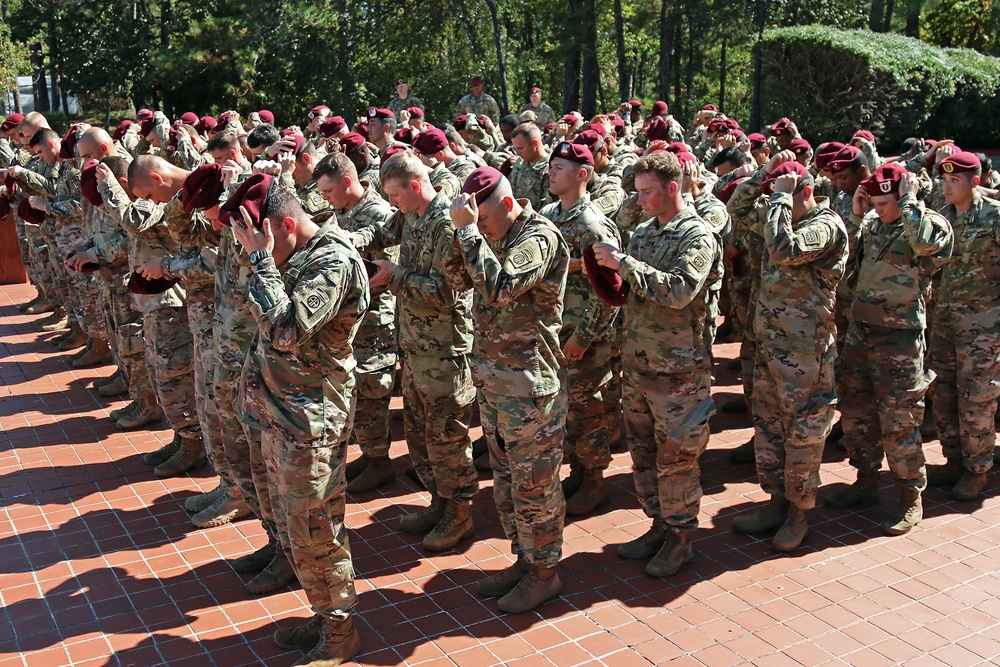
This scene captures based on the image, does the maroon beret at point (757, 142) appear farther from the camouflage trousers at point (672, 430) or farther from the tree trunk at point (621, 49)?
→ the tree trunk at point (621, 49)

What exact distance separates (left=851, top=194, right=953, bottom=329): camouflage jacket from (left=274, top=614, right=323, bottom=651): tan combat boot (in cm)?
384

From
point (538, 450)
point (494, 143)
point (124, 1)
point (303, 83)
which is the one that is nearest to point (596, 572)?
point (538, 450)

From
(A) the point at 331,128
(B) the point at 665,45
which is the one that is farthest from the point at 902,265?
(B) the point at 665,45

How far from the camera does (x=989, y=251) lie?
632 centimetres

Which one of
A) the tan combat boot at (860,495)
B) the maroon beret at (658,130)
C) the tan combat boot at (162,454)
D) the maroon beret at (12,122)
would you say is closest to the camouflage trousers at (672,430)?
the tan combat boot at (860,495)

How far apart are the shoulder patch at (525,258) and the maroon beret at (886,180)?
242 cm

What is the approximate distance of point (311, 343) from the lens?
4352mm

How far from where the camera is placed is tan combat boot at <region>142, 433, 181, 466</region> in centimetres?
720

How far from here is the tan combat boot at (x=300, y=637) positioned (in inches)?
187

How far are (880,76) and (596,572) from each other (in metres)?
16.7

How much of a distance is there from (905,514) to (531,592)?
259 cm

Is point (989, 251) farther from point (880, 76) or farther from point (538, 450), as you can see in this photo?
point (880, 76)

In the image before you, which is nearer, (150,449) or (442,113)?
(150,449)

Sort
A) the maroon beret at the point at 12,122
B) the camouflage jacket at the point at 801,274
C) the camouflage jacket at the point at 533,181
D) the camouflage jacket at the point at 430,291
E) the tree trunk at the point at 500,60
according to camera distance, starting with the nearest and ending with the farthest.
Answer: the camouflage jacket at the point at 801,274, the camouflage jacket at the point at 430,291, the camouflage jacket at the point at 533,181, the maroon beret at the point at 12,122, the tree trunk at the point at 500,60
